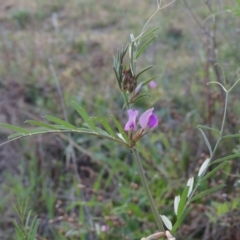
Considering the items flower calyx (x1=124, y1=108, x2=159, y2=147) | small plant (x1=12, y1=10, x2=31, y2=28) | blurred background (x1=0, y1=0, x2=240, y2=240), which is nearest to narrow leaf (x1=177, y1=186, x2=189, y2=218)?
flower calyx (x1=124, y1=108, x2=159, y2=147)

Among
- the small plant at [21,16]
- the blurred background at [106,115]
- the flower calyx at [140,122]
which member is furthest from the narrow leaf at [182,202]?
the small plant at [21,16]

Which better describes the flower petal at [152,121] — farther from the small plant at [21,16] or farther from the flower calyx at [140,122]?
the small plant at [21,16]

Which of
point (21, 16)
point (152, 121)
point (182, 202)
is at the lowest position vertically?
point (182, 202)

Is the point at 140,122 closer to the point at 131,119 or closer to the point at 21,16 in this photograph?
the point at 131,119

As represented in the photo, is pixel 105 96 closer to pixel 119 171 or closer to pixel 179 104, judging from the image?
pixel 179 104

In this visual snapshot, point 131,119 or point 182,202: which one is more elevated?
point 131,119

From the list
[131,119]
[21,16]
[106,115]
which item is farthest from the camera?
[21,16]

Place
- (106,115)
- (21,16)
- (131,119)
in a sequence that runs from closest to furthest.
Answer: (131,119) → (106,115) → (21,16)

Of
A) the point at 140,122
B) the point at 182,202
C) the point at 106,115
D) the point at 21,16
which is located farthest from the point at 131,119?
the point at 21,16

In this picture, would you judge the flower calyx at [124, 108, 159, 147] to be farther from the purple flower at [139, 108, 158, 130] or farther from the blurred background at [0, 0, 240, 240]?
the blurred background at [0, 0, 240, 240]

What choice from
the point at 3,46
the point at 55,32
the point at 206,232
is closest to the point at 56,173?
the point at 206,232
